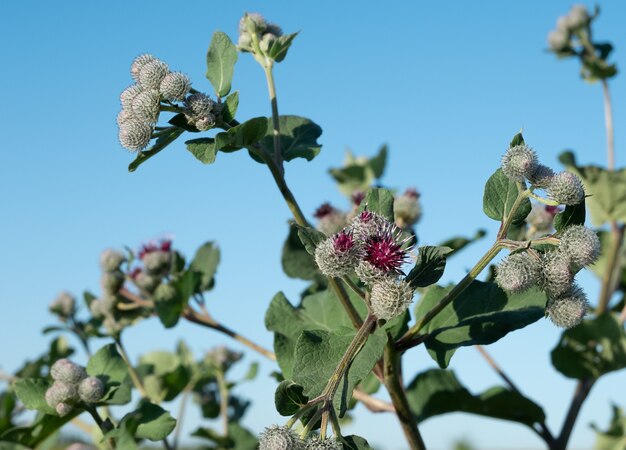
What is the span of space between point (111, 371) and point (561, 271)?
5.50 feet

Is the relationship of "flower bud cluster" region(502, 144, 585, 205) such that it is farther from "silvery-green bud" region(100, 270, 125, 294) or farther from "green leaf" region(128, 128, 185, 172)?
"silvery-green bud" region(100, 270, 125, 294)

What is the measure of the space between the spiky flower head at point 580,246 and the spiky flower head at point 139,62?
1.28 m

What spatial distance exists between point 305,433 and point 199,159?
0.83 m

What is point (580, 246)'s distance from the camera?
6.43 ft

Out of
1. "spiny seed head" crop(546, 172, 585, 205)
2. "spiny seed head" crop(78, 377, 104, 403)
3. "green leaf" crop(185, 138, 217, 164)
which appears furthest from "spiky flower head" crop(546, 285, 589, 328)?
"spiny seed head" crop(78, 377, 104, 403)

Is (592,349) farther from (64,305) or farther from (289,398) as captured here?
(64,305)

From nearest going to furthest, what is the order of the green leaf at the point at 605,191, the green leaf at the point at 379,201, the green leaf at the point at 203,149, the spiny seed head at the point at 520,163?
the spiny seed head at the point at 520,163, the green leaf at the point at 203,149, the green leaf at the point at 379,201, the green leaf at the point at 605,191

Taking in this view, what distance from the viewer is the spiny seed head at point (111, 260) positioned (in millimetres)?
4070

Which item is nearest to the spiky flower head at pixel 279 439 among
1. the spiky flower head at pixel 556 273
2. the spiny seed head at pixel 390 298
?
the spiny seed head at pixel 390 298

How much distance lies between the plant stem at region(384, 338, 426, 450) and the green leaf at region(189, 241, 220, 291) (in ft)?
5.95

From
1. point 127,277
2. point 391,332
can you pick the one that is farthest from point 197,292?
point 391,332

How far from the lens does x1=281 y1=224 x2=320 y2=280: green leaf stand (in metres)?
3.60

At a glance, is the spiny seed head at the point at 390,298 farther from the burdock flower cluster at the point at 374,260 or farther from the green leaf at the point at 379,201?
the green leaf at the point at 379,201

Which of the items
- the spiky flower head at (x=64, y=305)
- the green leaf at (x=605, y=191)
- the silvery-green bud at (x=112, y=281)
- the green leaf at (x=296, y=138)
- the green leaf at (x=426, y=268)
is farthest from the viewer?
the spiky flower head at (x=64, y=305)
